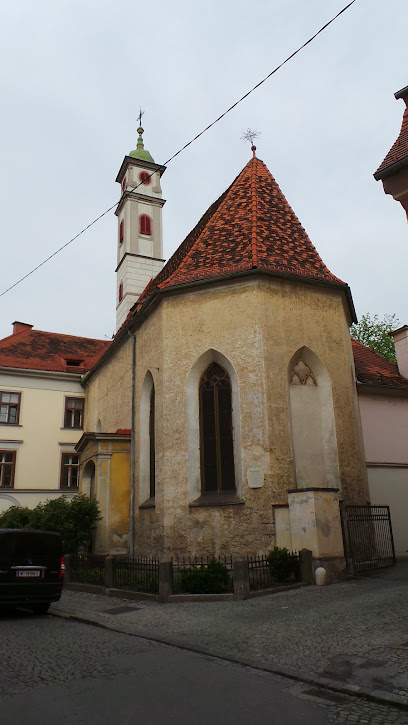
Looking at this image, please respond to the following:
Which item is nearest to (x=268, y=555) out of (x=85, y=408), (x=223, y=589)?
(x=223, y=589)

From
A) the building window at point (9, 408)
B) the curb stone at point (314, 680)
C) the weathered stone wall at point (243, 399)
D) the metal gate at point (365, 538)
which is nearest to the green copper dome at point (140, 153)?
the building window at point (9, 408)

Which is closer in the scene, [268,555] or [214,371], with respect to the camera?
[268,555]

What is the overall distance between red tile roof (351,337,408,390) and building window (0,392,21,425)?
16.1 metres

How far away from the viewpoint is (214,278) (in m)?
14.4

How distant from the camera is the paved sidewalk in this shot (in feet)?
17.5

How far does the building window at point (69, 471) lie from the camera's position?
26.9 m

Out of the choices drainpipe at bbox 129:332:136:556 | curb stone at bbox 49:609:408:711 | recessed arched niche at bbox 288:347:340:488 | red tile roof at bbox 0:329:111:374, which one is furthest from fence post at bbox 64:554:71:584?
red tile roof at bbox 0:329:111:374

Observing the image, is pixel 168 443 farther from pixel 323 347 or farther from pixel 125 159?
pixel 125 159

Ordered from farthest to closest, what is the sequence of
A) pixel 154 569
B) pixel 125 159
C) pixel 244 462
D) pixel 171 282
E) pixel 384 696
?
pixel 125 159 < pixel 171 282 < pixel 244 462 < pixel 154 569 < pixel 384 696

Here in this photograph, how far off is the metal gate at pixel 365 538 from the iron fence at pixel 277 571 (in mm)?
1428

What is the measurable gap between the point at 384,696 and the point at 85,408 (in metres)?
24.5

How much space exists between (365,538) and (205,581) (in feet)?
15.3

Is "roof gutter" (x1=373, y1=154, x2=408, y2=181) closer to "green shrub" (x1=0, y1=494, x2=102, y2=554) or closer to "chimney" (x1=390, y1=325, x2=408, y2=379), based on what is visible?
"green shrub" (x1=0, y1=494, x2=102, y2=554)

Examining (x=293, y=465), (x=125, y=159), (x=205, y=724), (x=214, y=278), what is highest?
(x=125, y=159)
